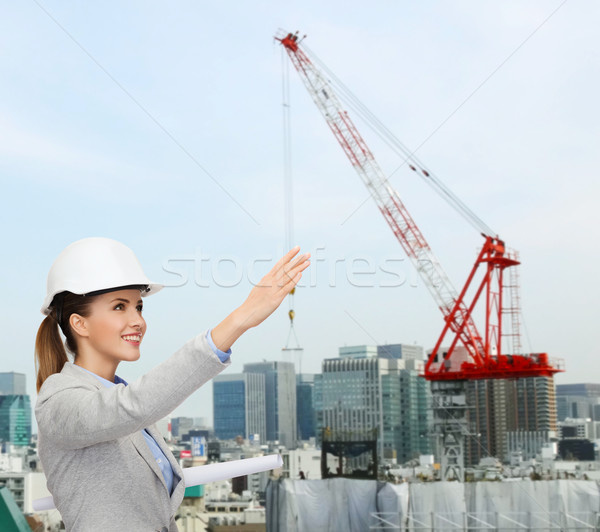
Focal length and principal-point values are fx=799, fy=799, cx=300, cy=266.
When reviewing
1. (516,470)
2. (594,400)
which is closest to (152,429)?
(516,470)

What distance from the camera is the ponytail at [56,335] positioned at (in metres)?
0.83

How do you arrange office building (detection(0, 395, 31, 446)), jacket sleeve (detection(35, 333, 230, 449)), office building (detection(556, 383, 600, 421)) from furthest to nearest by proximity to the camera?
office building (detection(556, 383, 600, 421)) < office building (detection(0, 395, 31, 446)) < jacket sleeve (detection(35, 333, 230, 449))

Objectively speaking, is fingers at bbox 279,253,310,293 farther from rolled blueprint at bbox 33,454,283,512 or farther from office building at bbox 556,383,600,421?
office building at bbox 556,383,600,421

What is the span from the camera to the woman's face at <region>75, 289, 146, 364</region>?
2.70 ft

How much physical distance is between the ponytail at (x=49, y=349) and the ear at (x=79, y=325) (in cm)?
4

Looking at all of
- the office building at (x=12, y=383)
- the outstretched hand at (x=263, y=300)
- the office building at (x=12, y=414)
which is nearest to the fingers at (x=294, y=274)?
the outstretched hand at (x=263, y=300)

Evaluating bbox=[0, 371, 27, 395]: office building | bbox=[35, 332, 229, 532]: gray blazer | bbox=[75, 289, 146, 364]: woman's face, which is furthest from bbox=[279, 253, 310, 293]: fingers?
bbox=[0, 371, 27, 395]: office building

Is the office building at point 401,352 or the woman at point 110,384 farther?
the office building at point 401,352

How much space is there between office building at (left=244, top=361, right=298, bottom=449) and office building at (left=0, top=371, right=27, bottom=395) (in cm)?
883

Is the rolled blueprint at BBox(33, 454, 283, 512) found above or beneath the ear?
beneath

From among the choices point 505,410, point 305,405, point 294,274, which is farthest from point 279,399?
point 294,274

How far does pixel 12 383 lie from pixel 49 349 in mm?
6043

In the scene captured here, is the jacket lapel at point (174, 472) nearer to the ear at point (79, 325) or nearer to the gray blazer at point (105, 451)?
the gray blazer at point (105, 451)

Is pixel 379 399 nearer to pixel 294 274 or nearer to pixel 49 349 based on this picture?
pixel 49 349
